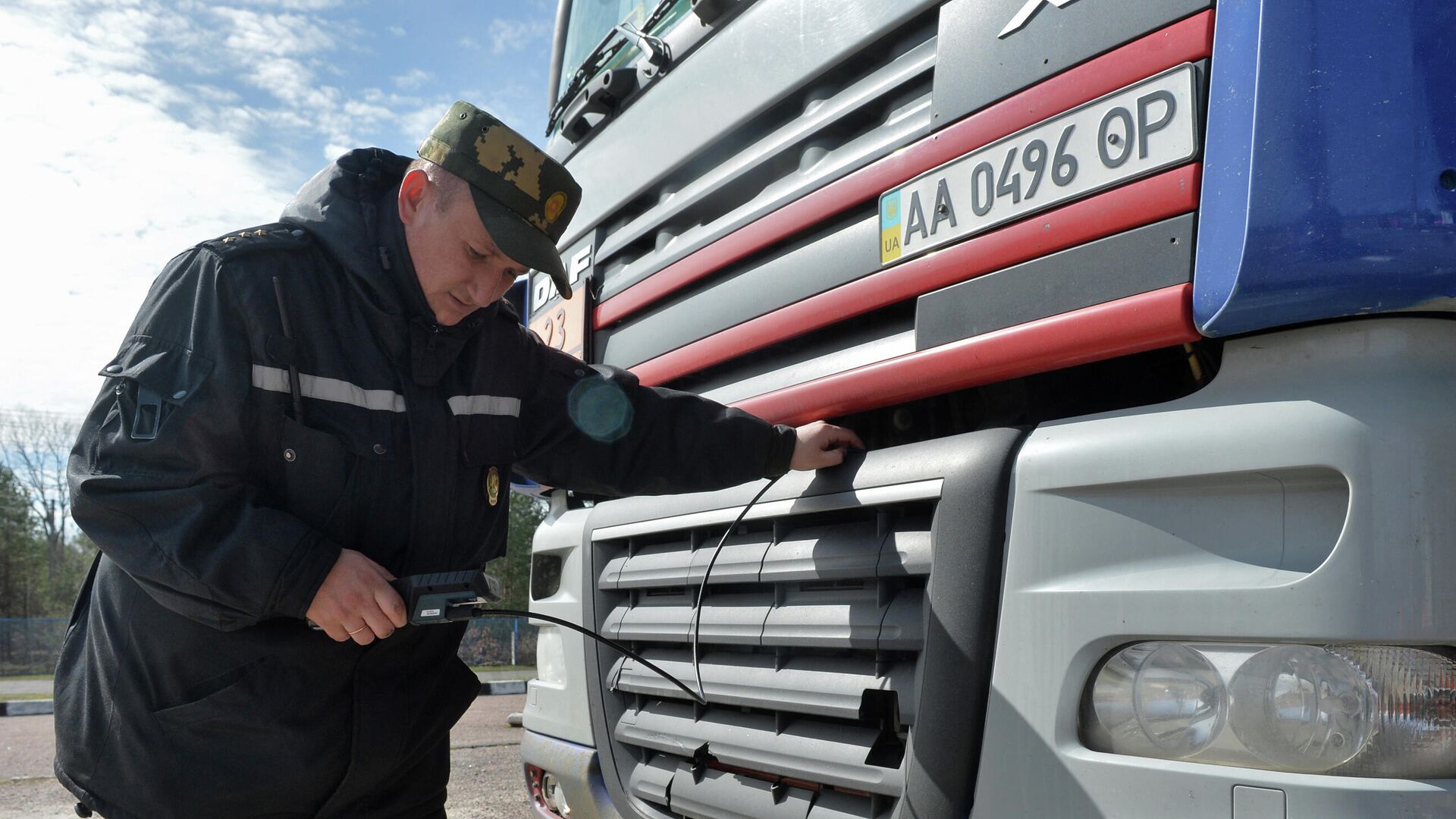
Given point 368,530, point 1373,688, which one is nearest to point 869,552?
point 1373,688

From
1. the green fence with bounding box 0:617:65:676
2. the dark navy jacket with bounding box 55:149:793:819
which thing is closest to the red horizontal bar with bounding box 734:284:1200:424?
the dark navy jacket with bounding box 55:149:793:819

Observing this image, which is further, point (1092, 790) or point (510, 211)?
point (510, 211)

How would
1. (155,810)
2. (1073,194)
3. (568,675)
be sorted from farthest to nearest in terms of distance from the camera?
(568,675), (155,810), (1073,194)

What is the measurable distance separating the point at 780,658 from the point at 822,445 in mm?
401

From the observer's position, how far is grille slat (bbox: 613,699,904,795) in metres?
1.66

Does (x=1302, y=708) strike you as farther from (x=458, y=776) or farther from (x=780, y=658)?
(x=458, y=776)

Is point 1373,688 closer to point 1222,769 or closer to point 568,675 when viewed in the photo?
point 1222,769

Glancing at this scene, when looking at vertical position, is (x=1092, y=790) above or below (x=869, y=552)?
below

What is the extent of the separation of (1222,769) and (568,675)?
1638 millimetres

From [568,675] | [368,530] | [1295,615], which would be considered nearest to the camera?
[1295,615]

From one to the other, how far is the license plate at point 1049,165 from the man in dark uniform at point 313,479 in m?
0.43

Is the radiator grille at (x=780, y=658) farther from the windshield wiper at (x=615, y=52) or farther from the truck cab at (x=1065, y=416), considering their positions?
the windshield wiper at (x=615, y=52)

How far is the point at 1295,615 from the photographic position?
3.81 feet

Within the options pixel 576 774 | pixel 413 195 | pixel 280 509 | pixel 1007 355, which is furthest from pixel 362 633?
pixel 1007 355
